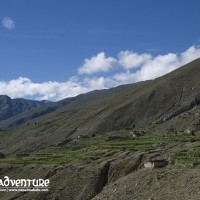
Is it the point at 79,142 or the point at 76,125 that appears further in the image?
the point at 76,125

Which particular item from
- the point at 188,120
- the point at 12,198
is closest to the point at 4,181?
the point at 12,198

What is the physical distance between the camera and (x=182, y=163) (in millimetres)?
57250

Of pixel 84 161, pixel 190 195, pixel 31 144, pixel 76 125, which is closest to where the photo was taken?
pixel 190 195

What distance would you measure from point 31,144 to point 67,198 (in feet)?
396

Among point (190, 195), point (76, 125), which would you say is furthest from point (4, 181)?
point (76, 125)

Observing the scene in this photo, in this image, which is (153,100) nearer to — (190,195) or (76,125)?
(76,125)

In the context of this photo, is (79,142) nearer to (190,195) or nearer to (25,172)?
(25,172)

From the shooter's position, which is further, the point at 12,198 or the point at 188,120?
the point at 188,120

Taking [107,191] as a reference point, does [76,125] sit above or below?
above

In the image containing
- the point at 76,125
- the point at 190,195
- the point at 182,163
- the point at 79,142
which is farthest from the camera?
the point at 76,125

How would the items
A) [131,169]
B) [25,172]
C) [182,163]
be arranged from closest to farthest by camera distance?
[182,163] < [131,169] < [25,172]

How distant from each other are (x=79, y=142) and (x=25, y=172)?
191 feet

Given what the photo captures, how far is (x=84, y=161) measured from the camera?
80.2m

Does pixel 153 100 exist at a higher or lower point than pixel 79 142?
higher
